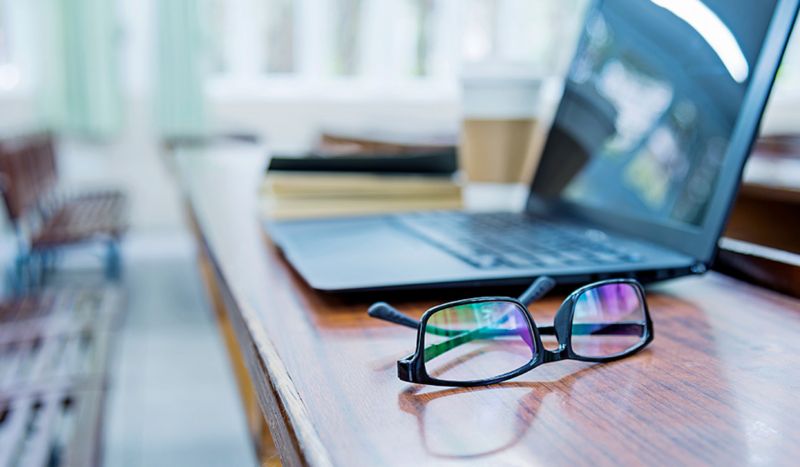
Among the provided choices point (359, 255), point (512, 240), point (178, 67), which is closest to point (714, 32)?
point (512, 240)

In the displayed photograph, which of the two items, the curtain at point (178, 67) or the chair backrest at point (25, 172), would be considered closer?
the chair backrest at point (25, 172)

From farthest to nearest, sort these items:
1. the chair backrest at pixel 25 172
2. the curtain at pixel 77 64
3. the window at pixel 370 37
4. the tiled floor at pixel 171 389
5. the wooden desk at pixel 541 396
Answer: the window at pixel 370 37 → the curtain at pixel 77 64 → the chair backrest at pixel 25 172 → the tiled floor at pixel 171 389 → the wooden desk at pixel 541 396

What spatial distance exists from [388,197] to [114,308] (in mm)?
899

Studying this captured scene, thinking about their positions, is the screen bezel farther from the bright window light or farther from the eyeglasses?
the eyeglasses

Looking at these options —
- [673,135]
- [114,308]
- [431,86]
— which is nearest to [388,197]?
[673,135]

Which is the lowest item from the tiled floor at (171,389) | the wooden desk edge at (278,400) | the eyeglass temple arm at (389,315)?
the tiled floor at (171,389)

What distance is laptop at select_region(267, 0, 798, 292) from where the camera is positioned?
541 millimetres

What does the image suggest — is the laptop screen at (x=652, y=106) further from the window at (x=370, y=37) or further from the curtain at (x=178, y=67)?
the window at (x=370, y=37)

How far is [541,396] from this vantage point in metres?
0.36

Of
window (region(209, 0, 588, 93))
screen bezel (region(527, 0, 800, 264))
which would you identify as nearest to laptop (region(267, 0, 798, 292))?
screen bezel (region(527, 0, 800, 264))

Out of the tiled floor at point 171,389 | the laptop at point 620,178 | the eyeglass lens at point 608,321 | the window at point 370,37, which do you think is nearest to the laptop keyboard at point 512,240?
the laptop at point 620,178

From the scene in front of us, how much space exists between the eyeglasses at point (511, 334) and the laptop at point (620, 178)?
0.09 meters

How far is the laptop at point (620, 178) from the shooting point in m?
0.54

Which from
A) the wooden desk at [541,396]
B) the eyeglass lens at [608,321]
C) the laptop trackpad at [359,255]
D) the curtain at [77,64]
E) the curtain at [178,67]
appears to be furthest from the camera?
the curtain at [178,67]
